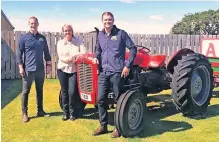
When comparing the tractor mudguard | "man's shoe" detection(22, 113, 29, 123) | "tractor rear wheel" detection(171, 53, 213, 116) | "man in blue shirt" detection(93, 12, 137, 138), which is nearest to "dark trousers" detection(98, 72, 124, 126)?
"man in blue shirt" detection(93, 12, 137, 138)

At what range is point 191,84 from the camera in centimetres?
643

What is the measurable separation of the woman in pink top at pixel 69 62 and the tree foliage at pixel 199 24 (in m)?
39.2

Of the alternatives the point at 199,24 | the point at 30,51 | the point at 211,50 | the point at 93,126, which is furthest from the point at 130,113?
the point at 199,24

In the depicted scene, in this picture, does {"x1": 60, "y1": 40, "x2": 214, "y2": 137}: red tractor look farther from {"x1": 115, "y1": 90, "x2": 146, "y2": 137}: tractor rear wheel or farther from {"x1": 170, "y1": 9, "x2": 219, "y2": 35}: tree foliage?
{"x1": 170, "y1": 9, "x2": 219, "y2": 35}: tree foliage

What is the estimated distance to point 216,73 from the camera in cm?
792

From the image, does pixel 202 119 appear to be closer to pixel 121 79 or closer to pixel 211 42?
pixel 121 79

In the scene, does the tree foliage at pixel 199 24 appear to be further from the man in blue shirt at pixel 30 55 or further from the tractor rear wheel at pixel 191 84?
the man in blue shirt at pixel 30 55

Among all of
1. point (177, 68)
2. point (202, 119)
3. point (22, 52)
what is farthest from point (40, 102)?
point (202, 119)

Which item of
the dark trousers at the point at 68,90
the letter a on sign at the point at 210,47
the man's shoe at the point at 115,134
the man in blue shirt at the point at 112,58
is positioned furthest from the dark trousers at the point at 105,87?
the letter a on sign at the point at 210,47

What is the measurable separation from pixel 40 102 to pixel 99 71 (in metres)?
1.77

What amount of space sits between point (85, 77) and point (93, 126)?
911 millimetres

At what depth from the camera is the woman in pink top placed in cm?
599

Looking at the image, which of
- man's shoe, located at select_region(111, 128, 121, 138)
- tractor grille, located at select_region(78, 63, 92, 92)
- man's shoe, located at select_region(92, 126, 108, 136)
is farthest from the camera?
tractor grille, located at select_region(78, 63, 92, 92)

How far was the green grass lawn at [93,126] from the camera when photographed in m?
5.32
